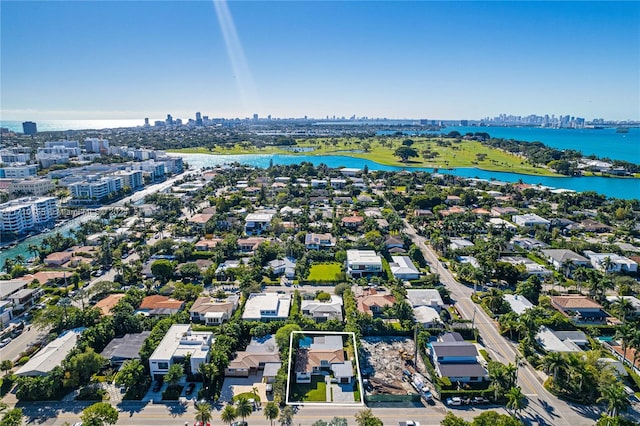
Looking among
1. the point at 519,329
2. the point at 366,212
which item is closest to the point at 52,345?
the point at 519,329

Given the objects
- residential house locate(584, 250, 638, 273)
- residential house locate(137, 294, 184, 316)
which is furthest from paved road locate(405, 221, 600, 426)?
residential house locate(137, 294, 184, 316)

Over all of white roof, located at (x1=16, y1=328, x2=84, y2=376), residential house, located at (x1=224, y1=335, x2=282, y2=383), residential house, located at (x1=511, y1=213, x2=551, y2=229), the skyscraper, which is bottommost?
residential house, located at (x1=224, y1=335, x2=282, y2=383)

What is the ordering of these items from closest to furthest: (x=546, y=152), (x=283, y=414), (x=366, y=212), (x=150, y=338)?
(x=283, y=414) → (x=150, y=338) → (x=366, y=212) → (x=546, y=152)

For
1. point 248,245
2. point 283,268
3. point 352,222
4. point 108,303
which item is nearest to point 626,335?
point 283,268

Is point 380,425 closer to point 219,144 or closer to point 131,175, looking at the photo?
point 131,175

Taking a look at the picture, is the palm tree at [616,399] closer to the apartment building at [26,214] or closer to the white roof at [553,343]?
the white roof at [553,343]

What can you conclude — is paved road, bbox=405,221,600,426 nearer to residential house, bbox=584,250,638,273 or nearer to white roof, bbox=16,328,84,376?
residential house, bbox=584,250,638,273
